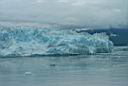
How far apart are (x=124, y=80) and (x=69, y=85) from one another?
1.31m

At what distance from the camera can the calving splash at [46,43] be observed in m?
17.6

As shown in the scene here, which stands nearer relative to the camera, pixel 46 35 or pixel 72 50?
pixel 72 50

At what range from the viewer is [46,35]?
20984 mm

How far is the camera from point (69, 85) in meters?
8.84

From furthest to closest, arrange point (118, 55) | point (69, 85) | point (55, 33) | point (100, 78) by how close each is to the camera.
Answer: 1. point (55, 33)
2. point (118, 55)
3. point (100, 78)
4. point (69, 85)

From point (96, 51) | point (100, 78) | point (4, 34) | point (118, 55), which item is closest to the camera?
point (100, 78)

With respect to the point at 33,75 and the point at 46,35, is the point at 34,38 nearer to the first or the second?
the point at 46,35

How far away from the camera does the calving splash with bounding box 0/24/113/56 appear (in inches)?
695

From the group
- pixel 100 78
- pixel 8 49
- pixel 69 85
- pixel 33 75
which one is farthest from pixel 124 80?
pixel 8 49

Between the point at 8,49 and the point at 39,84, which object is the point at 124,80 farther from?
the point at 8,49

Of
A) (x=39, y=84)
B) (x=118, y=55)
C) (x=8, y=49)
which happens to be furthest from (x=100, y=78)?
(x=8, y=49)

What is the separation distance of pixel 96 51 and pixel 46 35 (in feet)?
12.6

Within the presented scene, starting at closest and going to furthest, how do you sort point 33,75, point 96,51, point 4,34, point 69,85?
point 69,85, point 33,75, point 96,51, point 4,34

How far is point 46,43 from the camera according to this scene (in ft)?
68.2
